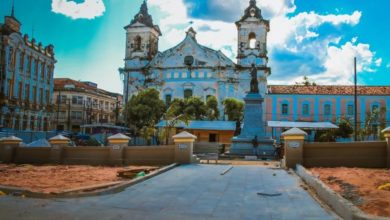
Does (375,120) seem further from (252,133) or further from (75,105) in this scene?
(75,105)

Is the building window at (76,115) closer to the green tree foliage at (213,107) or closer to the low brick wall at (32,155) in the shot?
the green tree foliage at (213,107)

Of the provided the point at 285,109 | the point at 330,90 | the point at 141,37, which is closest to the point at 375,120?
the point at 330,90

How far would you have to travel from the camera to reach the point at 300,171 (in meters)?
12.6

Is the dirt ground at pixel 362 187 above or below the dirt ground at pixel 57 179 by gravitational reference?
above

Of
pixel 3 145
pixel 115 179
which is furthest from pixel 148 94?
pixel 115 179

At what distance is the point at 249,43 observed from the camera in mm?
53000

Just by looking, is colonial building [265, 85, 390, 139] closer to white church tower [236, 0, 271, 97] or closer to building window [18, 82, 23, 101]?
white church tower [236, 0, 271, 97]

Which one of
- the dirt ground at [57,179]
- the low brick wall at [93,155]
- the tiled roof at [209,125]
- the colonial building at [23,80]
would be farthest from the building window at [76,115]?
the dirt ground at [57,179]

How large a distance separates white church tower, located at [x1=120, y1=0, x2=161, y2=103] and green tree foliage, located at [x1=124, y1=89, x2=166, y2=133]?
971 cm

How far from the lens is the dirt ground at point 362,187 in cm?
698

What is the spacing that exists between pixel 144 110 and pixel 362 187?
1454 inches

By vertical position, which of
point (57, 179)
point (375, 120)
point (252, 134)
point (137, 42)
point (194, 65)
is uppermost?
point (137, 42)

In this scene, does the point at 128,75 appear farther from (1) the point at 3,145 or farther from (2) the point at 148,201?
(2) the point at 148,201

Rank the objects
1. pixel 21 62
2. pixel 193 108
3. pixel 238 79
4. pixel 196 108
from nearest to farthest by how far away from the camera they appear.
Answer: pixel 21 62, pixel 193 108, pixel 196 108, pixel 238 79
